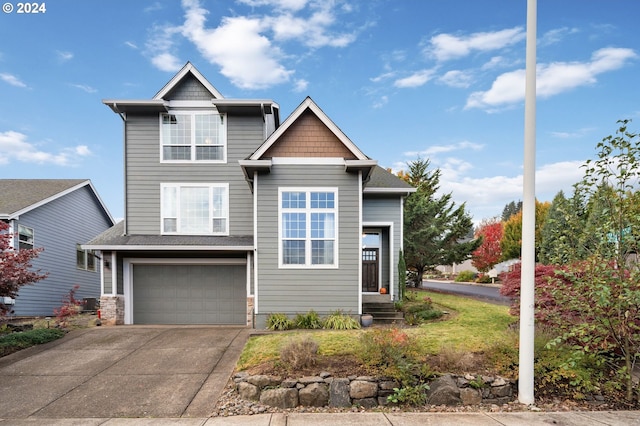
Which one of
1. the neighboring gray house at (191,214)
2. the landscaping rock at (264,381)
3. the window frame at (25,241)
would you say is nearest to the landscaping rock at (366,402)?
the landscaping rock at (264,381)

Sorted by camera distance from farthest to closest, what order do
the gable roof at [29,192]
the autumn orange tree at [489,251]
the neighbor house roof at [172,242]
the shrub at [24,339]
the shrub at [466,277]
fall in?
the shrub at [466,277] → the autumn orange tree at [489,251] → the gable roof at [29,192] → the neighbor house roof at [172,242] → the shrub at [24,339]

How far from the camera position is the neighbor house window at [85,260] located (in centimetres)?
1831

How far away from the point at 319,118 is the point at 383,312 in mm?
6594

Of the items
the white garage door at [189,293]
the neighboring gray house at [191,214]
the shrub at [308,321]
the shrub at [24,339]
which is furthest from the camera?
the white garage door at [189,293]

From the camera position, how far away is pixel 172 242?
39.7ft

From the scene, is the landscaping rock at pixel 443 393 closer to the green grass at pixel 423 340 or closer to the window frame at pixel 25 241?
the green grass at pixel 423 340

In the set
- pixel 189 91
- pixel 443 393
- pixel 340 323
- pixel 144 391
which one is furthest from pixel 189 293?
pixel 443 393

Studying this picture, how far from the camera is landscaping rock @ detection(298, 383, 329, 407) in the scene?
5.86 m

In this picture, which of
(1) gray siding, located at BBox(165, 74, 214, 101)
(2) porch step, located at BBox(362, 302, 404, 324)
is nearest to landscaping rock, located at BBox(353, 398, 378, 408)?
(2) porch step, located at BBox(362, 302, 404, 324)

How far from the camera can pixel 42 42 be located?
13.4 m

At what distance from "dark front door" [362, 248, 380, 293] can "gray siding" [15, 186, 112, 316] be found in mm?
13691

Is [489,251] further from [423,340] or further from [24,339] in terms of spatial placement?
[24,339]

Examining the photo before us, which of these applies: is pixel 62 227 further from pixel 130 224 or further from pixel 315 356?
pixel 315 356

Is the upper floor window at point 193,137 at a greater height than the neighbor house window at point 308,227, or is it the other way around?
the upper floor window at point 193,137
